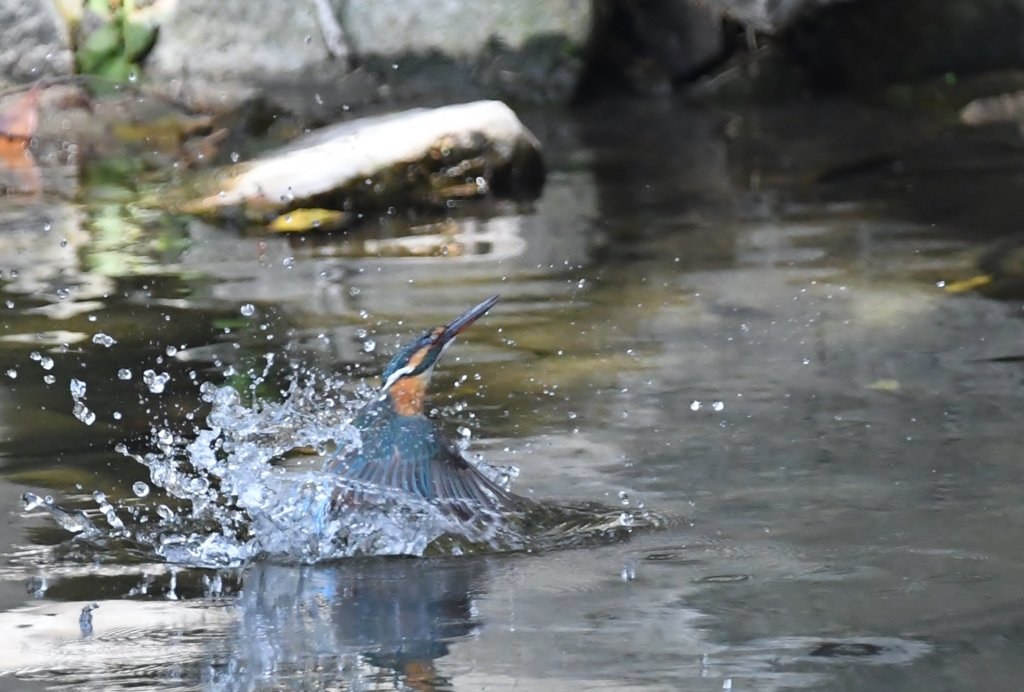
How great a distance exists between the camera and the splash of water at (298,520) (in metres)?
3.91

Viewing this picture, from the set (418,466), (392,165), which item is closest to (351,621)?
(418,466)

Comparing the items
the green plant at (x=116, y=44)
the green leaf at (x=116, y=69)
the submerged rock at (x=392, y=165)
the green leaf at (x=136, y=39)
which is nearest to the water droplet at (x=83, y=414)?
the submerged rock at (x=392, y=165)

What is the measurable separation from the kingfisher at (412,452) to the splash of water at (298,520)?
0.03 meters

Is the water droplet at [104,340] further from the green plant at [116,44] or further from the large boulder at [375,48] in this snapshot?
the green plant at [116,44]

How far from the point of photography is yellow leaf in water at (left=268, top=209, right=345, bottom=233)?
7.98 metres

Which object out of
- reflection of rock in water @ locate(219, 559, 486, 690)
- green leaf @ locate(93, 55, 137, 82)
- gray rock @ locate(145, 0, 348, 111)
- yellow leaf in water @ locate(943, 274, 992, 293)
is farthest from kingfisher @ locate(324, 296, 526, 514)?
green leaf @ locate(93, 55, 137, 82)

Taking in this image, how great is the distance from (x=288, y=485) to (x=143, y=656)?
81cm

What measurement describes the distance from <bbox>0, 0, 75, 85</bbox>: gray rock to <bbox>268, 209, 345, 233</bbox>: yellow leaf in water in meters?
5.61

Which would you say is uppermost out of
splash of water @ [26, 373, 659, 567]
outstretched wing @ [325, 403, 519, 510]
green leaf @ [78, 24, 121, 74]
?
green leaf @ [78, 24, 121, 74]

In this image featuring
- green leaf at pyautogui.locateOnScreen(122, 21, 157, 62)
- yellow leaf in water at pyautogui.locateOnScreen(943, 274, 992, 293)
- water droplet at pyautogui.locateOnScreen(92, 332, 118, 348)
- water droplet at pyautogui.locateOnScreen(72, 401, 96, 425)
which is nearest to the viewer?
water droplet at pyautogui.locateOnScreen(72, 401, 96, 425)

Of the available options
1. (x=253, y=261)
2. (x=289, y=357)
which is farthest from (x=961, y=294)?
(x=253, y=261)

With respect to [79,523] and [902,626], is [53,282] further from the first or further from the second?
[902,626]

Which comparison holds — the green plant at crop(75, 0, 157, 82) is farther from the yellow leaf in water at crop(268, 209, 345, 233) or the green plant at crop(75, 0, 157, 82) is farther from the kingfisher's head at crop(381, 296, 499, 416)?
the kingfisher's head at crop(381, 296, 499, 416)

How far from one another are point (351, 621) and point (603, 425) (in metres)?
1.60
